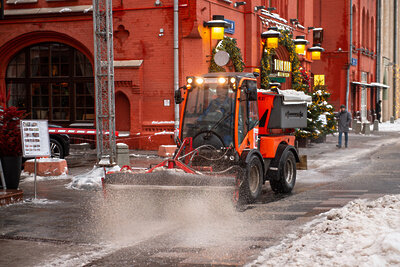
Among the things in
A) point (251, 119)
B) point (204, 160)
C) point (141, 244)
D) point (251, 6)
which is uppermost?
point (251, 6)

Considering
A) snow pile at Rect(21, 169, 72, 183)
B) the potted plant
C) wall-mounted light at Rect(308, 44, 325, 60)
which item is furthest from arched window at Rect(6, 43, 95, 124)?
wall-mounted light at Rect(308, 44, 325, 60)

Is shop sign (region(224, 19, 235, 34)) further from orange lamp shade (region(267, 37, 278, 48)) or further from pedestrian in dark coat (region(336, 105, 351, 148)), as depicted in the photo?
pedestrian in dark coat (region(336, 105, 351, 148))

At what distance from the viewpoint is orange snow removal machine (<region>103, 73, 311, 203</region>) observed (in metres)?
10.8

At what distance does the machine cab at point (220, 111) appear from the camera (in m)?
11.9

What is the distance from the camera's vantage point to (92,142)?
84.2 ft

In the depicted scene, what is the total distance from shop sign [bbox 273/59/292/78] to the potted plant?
19.2 metres

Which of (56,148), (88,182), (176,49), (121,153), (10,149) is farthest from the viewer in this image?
(176,49)

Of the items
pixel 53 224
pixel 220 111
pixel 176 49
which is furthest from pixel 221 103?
pixel 176 49

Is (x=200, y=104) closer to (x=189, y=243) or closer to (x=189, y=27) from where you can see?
(x=189, y=243)

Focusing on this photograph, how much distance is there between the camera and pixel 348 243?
6.93m

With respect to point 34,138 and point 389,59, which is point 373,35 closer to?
point 389,59

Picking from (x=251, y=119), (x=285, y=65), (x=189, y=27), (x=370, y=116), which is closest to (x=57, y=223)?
(x=251, y=119)

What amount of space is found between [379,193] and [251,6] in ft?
51.1

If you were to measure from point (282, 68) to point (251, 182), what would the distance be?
19941 millimetres
